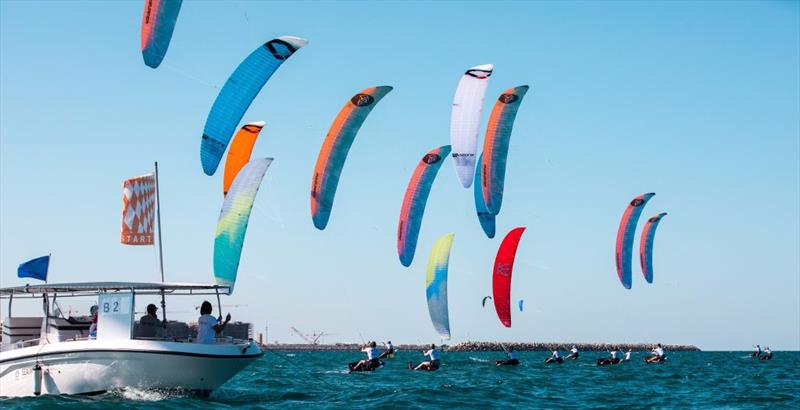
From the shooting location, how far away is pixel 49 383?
71.4 ft

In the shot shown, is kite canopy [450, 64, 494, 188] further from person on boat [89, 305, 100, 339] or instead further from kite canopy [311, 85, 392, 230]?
person on boat [89, 305, 100, 339]

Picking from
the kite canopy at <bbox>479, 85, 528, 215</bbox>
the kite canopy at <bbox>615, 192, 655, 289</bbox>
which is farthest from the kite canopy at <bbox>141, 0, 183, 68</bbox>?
the kite canopy at <bbox>615, 192, 655, 289</bbox>

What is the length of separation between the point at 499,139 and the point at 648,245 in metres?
23.0

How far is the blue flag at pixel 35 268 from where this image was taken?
902 inches

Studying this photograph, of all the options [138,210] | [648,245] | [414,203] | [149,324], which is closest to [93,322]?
[149,324]

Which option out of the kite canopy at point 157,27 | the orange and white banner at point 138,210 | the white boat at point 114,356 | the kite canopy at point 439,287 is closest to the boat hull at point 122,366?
the white boat at point 114,356

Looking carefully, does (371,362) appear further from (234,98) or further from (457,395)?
(234,98)

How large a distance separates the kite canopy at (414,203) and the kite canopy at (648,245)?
62.6 feet

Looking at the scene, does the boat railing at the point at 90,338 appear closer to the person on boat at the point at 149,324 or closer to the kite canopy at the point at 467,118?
the person on boat at the point at 149,324

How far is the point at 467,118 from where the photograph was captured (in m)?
33.8

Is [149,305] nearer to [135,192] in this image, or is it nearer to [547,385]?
[135,192]

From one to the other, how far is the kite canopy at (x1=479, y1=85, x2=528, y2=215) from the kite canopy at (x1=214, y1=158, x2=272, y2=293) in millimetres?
13501

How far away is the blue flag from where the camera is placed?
22.9 metres

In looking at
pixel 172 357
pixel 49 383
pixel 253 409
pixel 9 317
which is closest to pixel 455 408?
pixel 253 409
